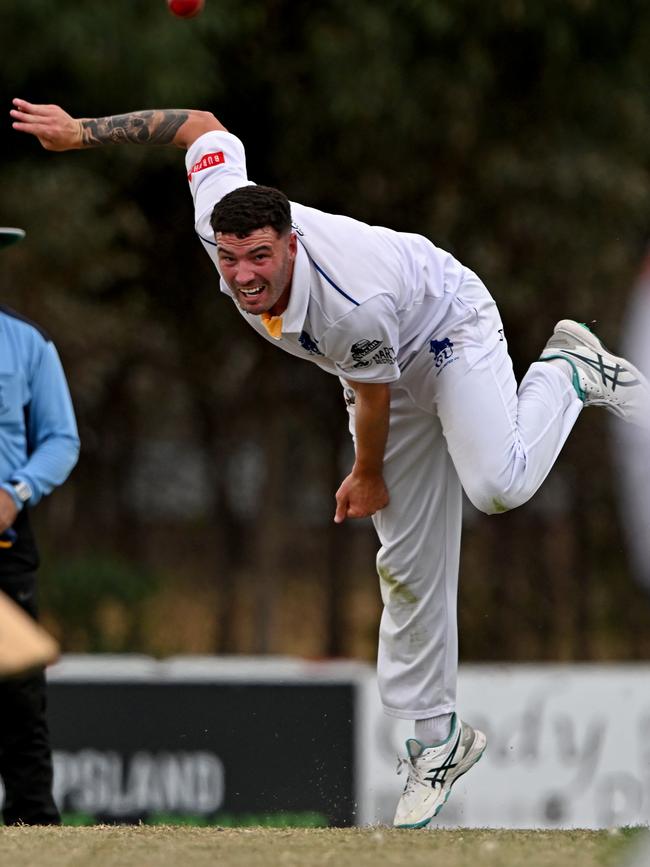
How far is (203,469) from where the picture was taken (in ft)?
46.9

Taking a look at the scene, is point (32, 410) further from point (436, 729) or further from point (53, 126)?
point (436, 729)

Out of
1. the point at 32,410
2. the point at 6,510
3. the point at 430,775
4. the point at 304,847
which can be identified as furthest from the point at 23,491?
the point at 304,847

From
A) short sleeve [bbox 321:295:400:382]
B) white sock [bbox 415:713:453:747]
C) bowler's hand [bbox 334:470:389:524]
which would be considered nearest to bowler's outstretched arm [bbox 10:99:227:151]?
short sleeve [bbox 321:295:400:382]

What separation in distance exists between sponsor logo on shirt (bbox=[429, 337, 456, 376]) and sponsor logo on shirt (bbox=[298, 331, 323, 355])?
1.50 feet

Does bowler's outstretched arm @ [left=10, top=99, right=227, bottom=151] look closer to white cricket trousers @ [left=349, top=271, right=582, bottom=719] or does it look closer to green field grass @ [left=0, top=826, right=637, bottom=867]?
white cricket trousers @ [left=349, top=271, right=582, bottom=719]

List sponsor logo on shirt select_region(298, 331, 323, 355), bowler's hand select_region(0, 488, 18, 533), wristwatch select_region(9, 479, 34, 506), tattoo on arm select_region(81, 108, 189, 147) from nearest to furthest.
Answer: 1. sponsor logo on shirt select_region(298, 331, 323, 355)
2. tattoo on arm select_region(81, 108, 189, 147)
3. bowler's hand select_region(0, 488, 18, 533)
4. wristwatch select_region(9, 479, 34, 506)

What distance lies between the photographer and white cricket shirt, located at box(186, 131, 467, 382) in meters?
5.40

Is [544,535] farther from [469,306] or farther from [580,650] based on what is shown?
[469,306]

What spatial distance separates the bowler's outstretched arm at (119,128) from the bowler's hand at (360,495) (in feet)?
4.60

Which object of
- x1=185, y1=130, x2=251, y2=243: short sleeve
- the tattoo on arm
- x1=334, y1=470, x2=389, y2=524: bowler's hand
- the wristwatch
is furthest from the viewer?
the wristwatch

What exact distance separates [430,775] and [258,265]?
2.12 m

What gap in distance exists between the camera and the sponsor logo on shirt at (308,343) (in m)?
5.50

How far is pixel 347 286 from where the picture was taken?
5.40 metres

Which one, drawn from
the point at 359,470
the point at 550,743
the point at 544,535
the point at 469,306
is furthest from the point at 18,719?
the point at 544,535
